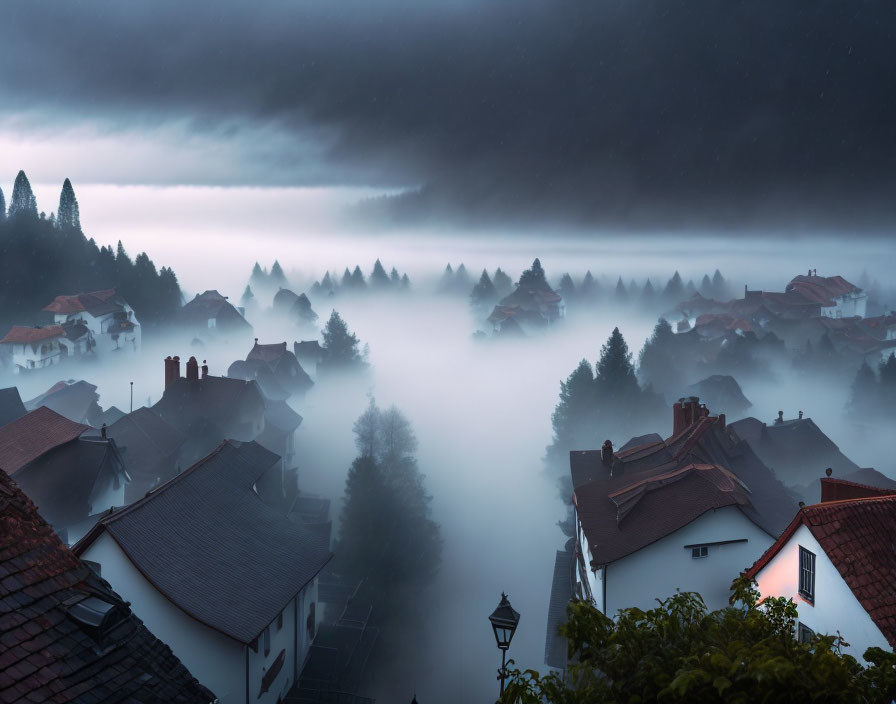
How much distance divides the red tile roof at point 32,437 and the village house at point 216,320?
9696 centimetres

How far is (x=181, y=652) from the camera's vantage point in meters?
25.9

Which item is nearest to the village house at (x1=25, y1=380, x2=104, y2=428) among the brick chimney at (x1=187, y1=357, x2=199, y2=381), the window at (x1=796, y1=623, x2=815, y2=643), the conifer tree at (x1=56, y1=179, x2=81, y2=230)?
the brick chimney at (x1=187, y1=357, x2=199, y2=381)

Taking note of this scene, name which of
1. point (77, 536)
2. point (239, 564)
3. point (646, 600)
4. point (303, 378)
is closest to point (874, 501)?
point (646, 600)

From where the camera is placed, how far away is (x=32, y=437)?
1763 inches

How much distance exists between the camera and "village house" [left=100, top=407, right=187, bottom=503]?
56594 millimetres

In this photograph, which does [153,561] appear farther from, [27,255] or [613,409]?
[27,255]

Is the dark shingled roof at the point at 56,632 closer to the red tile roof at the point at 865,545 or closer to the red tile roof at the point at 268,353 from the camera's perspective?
the red tile roof at the point at 865,545

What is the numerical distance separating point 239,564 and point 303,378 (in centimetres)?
7039

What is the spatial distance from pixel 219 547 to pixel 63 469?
1970cm

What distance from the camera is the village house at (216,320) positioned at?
142 meters

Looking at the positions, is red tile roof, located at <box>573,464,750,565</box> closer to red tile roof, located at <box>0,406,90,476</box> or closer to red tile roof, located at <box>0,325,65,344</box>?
red tile roof, located at <box>0,406,90,476</box>

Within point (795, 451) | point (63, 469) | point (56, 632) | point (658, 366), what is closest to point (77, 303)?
point (63, 469)

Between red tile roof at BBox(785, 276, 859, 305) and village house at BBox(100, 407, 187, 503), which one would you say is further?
red tile roof at BBox(785, 276, 859, 305)

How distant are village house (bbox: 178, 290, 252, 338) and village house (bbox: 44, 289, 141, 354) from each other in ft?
34.6
